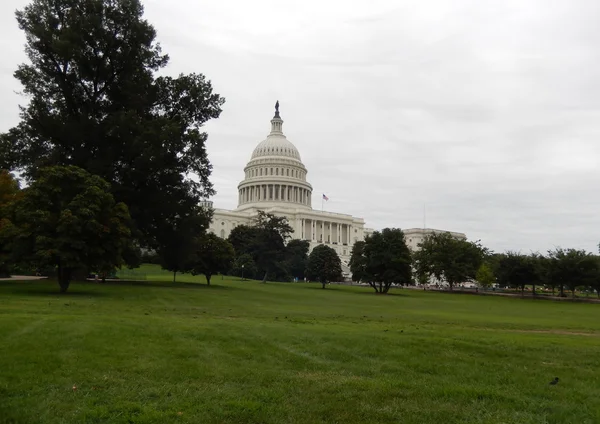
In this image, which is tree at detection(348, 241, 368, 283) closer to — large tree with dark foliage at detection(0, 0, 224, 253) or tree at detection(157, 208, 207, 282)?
tree at detection(157, 208, 207, 282)

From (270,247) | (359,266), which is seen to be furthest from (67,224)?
(270,247)

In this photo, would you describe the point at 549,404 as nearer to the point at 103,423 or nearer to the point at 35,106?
the point at 103,423

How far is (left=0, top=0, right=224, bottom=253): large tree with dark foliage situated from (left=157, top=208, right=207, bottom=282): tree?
0.62m

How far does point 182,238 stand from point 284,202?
4896 inches

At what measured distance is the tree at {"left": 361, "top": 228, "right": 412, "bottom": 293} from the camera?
6706 centimetres

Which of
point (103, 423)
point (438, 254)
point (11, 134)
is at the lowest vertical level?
point (103, 423)

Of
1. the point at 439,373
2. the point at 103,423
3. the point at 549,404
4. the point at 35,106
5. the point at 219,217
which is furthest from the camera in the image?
the point at 219,217

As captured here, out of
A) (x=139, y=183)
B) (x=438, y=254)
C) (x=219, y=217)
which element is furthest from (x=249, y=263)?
(x=219, y=217)

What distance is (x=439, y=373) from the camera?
381 inches

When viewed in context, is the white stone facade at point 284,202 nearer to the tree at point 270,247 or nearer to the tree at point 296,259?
the tree at point 296,259

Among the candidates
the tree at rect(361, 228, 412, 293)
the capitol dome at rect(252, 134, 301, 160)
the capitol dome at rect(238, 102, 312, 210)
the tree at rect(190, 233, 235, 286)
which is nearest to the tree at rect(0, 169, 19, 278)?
the tree at rect(190, 233, 235, 286)

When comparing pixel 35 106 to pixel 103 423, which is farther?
pixel 35 106

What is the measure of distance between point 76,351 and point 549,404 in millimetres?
8307

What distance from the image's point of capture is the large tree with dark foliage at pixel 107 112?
40.8m
